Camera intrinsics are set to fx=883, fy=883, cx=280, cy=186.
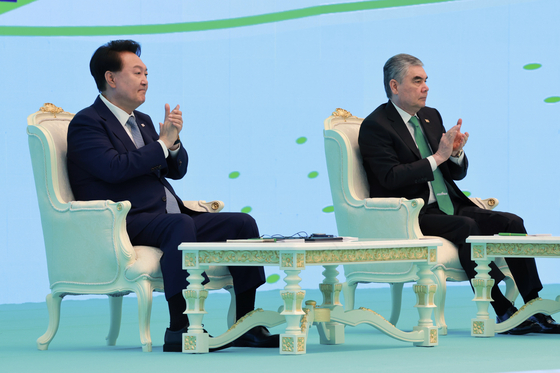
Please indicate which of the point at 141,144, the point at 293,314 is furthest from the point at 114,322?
the point at 293,314

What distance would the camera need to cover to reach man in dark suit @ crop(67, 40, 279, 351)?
133 inches

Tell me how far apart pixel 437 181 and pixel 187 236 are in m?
1.49

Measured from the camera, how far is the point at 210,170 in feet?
21.6

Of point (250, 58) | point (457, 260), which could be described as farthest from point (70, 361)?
point (250, 58)

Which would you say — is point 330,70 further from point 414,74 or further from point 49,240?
point 49,240

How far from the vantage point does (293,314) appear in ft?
9.83

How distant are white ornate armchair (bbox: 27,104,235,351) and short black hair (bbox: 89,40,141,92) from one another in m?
0.27

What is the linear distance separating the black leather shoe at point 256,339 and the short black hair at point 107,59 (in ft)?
4.03

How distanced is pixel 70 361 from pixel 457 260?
178 centimetres

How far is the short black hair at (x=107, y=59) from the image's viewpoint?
3740 mm

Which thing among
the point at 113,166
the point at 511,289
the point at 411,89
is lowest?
the point at 511,289

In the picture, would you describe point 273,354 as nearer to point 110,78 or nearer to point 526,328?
point 526,328

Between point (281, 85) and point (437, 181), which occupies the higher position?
point (281, 85)

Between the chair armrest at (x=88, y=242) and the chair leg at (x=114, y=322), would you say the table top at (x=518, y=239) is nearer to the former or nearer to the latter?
the chair armrest at (x=88, y=242)
